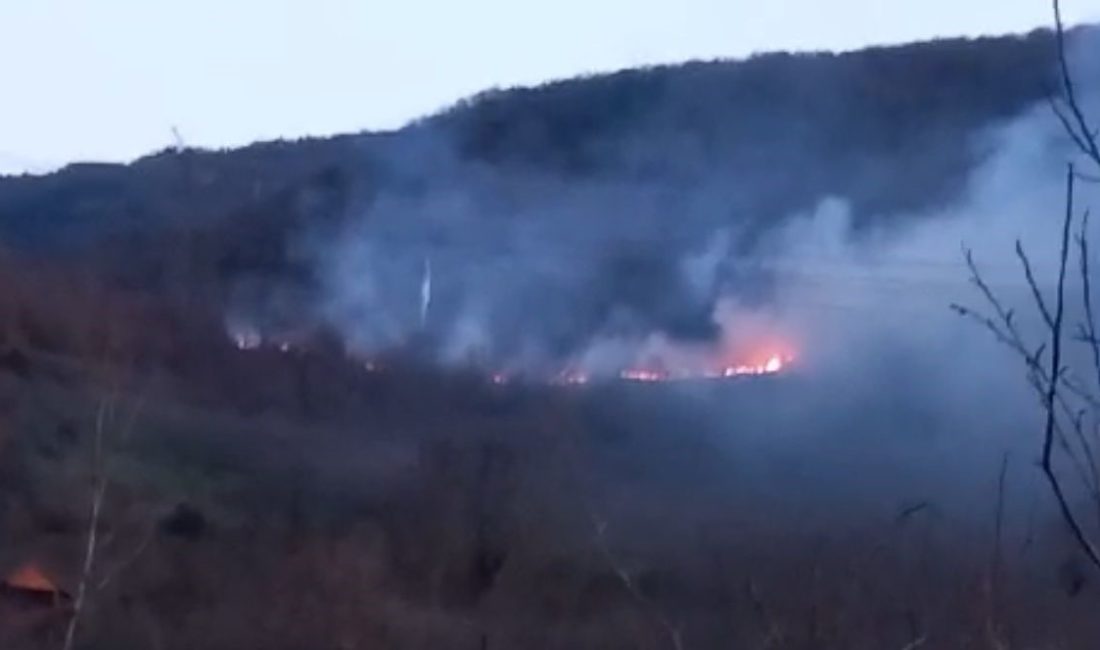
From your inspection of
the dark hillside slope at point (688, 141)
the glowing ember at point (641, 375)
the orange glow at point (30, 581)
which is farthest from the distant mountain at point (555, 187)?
the orange glow at point (30, 581)

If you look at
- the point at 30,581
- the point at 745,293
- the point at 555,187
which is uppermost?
the point at 555,187

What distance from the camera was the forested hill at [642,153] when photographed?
3669 centimetres

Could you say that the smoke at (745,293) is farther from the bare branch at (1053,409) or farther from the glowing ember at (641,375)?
the bare branch at (1053,409)

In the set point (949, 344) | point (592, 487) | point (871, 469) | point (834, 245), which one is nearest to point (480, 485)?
point (592, 487)

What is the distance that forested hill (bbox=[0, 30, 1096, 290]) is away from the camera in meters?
36.7

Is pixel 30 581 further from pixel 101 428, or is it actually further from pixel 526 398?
pixel 101 428

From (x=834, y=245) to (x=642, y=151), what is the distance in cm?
721

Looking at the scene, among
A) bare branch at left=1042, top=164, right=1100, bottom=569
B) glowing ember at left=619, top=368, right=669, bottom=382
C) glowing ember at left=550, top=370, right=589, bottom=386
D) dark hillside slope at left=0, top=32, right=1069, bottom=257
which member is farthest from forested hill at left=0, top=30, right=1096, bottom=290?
bare branch at left=1042, top=164, right=1100, bottom=569

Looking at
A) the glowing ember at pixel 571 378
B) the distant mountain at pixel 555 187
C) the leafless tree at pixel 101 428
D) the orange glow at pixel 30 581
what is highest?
the distant mountain at pixel 555 187

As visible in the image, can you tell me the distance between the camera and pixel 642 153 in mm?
40688

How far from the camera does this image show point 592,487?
19062 millimetres

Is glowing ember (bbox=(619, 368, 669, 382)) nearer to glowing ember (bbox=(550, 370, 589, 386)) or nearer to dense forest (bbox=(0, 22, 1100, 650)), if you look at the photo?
glowing ember (bbox=(550, 370, 589, 386))

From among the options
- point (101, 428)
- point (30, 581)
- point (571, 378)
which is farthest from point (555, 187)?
point (101, 428)

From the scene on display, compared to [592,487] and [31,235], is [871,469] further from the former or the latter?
[31,235]
